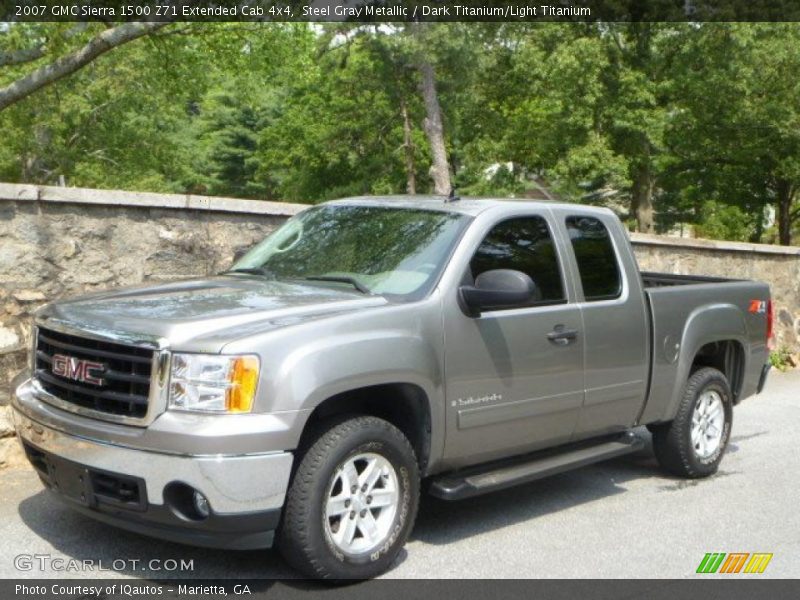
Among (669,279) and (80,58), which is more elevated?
(80,58)

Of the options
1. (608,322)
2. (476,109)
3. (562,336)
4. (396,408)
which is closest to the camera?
(396,408)

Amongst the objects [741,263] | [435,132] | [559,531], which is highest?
[435,132]

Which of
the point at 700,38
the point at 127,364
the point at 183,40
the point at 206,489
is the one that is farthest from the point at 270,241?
the point at 700,38

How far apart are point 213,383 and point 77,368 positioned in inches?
32.5

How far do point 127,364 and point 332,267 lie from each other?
152 centimetres

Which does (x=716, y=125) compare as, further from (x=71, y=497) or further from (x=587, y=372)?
(x=71, y=497)

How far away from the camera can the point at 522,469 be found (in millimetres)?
6012

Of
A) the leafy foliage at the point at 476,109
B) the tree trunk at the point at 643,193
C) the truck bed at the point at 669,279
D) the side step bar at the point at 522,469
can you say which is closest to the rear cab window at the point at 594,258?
the side step bar at the point at 522,469

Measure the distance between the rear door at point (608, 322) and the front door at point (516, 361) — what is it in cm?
14

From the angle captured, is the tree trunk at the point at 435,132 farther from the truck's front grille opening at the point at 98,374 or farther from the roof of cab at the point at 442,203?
the truck's front grille opening at the point at 98,374

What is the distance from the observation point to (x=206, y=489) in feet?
14.8

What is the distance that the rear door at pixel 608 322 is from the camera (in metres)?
6.41

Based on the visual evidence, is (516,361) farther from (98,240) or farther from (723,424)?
(98,240)

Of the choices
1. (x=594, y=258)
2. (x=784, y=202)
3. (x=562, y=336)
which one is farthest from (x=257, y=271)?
(x=784, y=202)
